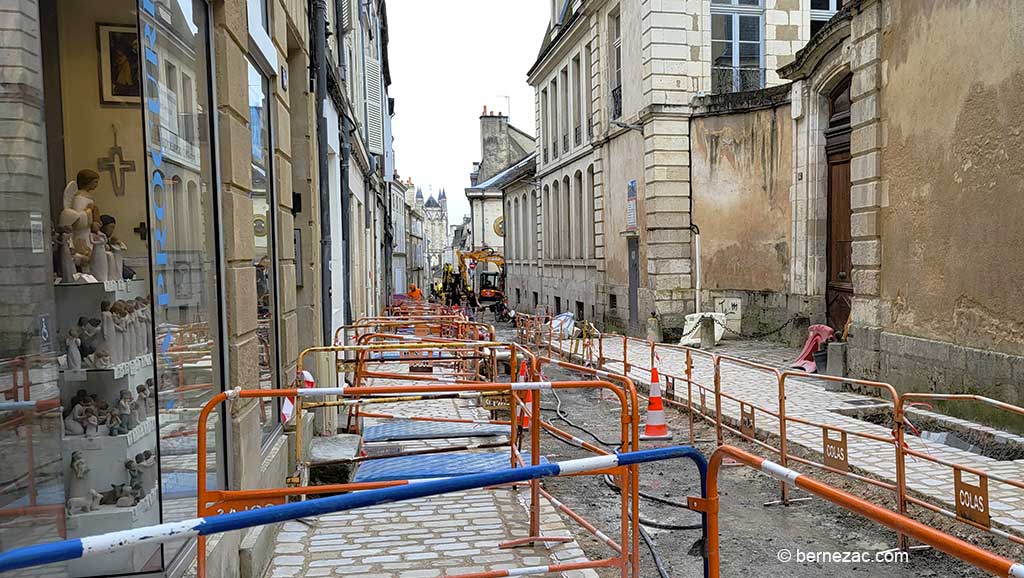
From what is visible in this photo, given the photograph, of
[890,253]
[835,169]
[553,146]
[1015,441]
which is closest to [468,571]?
[1015,441]

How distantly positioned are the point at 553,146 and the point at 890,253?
19323mm

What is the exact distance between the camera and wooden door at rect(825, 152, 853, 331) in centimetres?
1356

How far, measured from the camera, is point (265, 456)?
16.8 ft

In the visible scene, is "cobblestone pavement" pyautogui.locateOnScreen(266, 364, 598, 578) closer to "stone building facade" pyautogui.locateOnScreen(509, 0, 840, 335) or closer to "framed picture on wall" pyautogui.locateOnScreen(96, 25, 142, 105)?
"framed picture on wall" pyautogui.locateOnScreen(96, 25, 142, 105)

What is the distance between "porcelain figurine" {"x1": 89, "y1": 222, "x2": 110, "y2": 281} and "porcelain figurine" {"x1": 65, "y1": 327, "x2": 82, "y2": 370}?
24 cm

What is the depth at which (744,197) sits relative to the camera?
17.2 meters

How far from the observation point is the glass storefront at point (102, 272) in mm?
2629

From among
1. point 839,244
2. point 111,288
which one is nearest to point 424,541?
point 111,288

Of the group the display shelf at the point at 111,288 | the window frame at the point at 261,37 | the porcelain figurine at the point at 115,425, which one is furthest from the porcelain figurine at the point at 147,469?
the window frame at the point at 261,37

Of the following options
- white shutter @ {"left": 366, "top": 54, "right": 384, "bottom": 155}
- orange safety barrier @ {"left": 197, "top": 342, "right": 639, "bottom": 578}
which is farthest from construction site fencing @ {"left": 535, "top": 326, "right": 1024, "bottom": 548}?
white shutter @ {"left": 366, "top": 54, "right": 384, "bottom": 155}

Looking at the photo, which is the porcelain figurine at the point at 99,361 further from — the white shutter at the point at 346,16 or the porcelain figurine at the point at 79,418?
the white shutter at the point at 346,16

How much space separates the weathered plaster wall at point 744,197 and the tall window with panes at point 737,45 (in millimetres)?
1697

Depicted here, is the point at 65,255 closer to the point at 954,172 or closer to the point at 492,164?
the point at 954,172

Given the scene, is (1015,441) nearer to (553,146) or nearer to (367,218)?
(367,218)
